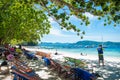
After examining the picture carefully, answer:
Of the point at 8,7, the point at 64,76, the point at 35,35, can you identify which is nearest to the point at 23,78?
the point at 64,76

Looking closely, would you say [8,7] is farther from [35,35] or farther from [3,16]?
[35,35]

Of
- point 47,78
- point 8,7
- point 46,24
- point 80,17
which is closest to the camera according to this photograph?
point 47,78

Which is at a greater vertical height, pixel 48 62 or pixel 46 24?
pixel 46 24

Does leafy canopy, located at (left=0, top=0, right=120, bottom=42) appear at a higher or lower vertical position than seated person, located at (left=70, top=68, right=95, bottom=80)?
higher

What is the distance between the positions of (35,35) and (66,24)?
35.3m

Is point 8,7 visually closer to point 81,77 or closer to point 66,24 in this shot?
point 66,24

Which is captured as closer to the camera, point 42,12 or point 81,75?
point 81,75

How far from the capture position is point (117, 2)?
10.6 meters

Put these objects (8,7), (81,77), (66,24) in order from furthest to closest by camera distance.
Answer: (8,7), (66,24), (81,77)

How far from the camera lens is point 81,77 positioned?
11828 mm

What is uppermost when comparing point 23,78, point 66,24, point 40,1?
point 40,1

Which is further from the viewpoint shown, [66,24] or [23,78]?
[66,24]

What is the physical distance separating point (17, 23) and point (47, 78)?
22.2m

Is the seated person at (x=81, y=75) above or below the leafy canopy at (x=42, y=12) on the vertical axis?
below
